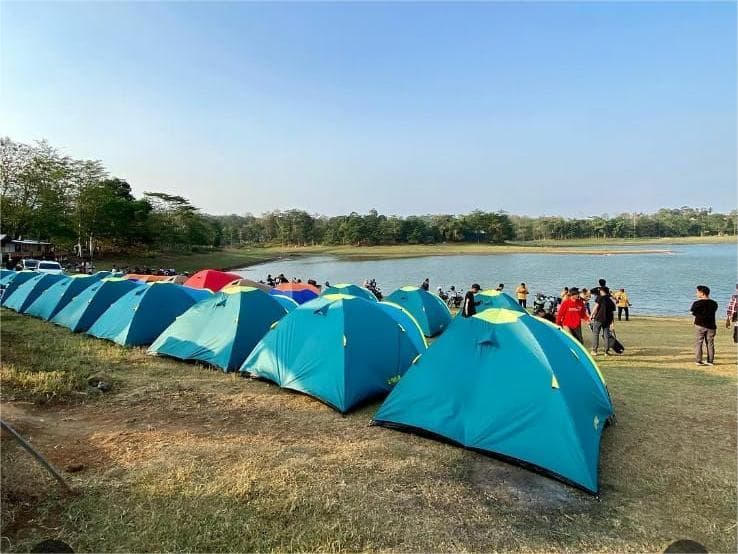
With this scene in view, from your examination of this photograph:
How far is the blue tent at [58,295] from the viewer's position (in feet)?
43.2

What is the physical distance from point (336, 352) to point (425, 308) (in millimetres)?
7543

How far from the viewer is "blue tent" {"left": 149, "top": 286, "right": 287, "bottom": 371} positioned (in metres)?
7.93

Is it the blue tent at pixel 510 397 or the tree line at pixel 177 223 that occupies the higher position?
the tree line at pixel 177 223

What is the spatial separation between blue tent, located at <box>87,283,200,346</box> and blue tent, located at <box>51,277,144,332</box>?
Result: 625 millimetres

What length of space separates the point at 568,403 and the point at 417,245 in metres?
99.5

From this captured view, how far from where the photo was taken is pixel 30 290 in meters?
15.2

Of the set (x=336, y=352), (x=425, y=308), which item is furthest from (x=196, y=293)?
(x=425, y=308)

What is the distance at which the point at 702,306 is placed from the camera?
841cm

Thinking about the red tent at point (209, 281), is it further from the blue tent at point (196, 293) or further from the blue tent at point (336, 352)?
the blue tent at point (336, 352)

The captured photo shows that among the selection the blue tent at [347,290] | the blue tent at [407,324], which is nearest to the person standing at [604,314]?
the blue tent at [407,324]

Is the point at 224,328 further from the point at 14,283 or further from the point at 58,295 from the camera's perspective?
the point at 14,283

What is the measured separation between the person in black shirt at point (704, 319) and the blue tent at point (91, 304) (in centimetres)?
1174

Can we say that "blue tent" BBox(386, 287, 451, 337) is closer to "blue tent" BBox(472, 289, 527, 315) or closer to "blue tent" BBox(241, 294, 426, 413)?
"blue tent" BBox(472, 289, 527, 315)

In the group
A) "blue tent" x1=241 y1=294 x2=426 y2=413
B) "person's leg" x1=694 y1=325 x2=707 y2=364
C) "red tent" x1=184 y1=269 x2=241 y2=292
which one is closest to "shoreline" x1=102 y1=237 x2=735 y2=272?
"red tent" x1=184 y1=269 x2=241 y2=292
